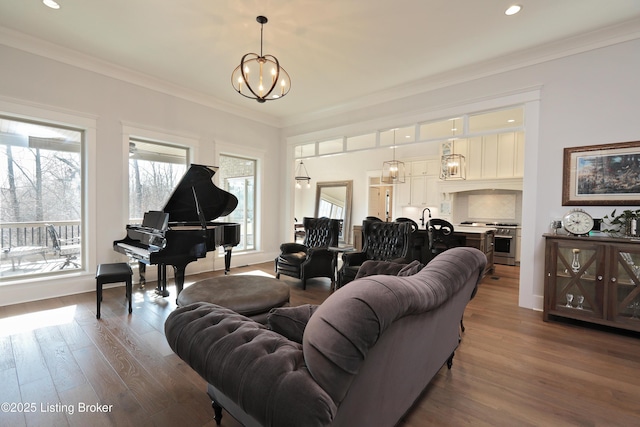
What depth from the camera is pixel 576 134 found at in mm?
3291

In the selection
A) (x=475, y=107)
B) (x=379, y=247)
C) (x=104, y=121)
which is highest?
(x=475, y=107)

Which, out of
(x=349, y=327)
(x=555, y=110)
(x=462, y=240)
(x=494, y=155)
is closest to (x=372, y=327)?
(x=349, y=327)

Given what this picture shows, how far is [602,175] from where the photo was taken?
124 inches

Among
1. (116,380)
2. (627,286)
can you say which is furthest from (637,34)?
(116,380)

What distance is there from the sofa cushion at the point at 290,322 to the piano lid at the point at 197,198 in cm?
265

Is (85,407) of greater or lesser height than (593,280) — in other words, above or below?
below

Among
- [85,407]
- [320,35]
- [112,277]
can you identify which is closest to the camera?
[85,407]

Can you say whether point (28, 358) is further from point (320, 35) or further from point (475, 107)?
point (475, 107)

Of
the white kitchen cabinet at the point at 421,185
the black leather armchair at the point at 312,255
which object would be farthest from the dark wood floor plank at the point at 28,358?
the white kitchen cabinet at the point at 421,185

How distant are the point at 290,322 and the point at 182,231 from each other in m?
2.58

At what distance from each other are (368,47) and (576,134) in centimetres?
267

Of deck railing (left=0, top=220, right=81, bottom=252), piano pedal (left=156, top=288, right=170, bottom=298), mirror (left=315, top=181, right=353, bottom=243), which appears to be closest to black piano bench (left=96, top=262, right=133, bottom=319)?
piano pedal (left=156, top=288, right=170, bottom=298)

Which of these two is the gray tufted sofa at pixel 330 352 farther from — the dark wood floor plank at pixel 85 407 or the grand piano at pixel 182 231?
the grand piano at pixel 182 231

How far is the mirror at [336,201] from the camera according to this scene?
376 inches
